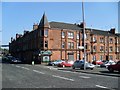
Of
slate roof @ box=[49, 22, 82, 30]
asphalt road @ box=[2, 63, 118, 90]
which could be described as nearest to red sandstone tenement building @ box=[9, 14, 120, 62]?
slate roof @ box=[49, 22, 82, 30]

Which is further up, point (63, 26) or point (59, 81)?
point (63, 26)

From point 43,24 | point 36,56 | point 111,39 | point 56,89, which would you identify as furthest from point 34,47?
point 56,89

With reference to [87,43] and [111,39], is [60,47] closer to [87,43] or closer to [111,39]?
[87,43]

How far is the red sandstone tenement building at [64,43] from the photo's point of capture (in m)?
68.1

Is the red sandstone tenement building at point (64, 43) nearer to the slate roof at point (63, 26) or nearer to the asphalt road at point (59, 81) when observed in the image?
the slate roof at point (63, 26)

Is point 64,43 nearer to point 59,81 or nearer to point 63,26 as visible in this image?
point 63,26

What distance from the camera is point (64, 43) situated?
2805 inches

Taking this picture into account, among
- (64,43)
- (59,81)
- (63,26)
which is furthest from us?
(63,26)

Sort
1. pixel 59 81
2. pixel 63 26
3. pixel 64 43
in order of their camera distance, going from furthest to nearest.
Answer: pixel 63 26, pixel 64 43, pixel 59 81

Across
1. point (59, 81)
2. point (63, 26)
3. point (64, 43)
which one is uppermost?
point (63, 26)

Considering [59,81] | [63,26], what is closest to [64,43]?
[63,26]

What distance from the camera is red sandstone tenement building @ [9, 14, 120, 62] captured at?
224 feet

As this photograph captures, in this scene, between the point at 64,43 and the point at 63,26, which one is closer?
the point at 64,43

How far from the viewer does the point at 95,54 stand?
78.9 m
